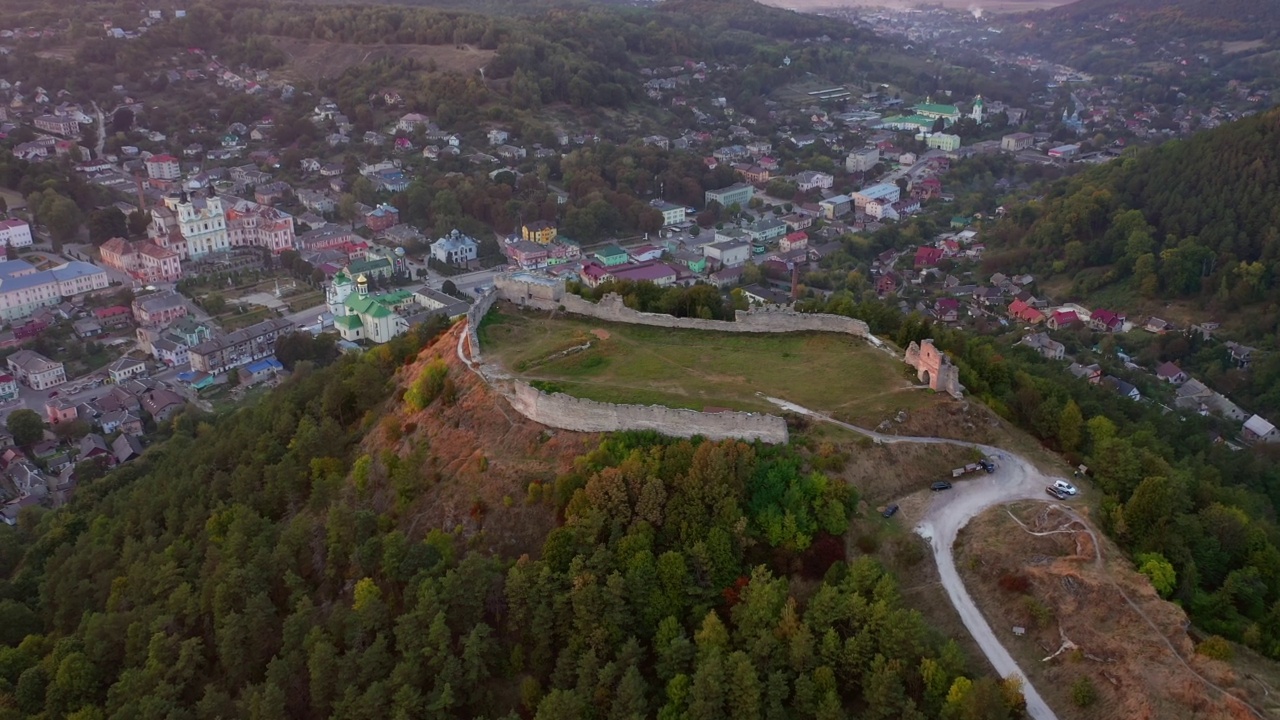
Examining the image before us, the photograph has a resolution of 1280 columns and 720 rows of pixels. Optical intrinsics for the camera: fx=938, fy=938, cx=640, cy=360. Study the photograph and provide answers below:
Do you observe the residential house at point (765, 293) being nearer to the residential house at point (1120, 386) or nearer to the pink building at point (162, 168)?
the residential house at point (1120, 386)

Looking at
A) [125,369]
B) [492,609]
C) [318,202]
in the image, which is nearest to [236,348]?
[125,369]

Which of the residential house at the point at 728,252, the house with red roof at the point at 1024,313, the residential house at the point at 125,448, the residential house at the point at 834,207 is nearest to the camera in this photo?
the residential house at the point at 125,448

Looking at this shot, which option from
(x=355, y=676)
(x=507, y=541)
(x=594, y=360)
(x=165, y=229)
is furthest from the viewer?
(x=165, y=229)

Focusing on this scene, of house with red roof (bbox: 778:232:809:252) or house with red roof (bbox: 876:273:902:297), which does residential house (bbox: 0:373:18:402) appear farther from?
house with red roof (bbox: 876:273:902:297)

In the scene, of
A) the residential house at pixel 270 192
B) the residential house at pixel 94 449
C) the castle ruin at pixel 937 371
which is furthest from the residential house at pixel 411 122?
the castle ruin at pixel 937 371

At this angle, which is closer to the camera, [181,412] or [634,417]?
[634,417]

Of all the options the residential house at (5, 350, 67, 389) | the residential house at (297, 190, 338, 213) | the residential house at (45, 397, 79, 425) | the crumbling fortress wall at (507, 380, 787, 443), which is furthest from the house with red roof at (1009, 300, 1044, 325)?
the residential house at (5, 350, 67, 389)

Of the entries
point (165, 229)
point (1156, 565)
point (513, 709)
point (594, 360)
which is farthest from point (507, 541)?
point (165, 229)

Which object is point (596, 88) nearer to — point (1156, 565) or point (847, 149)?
point (847, 149)
